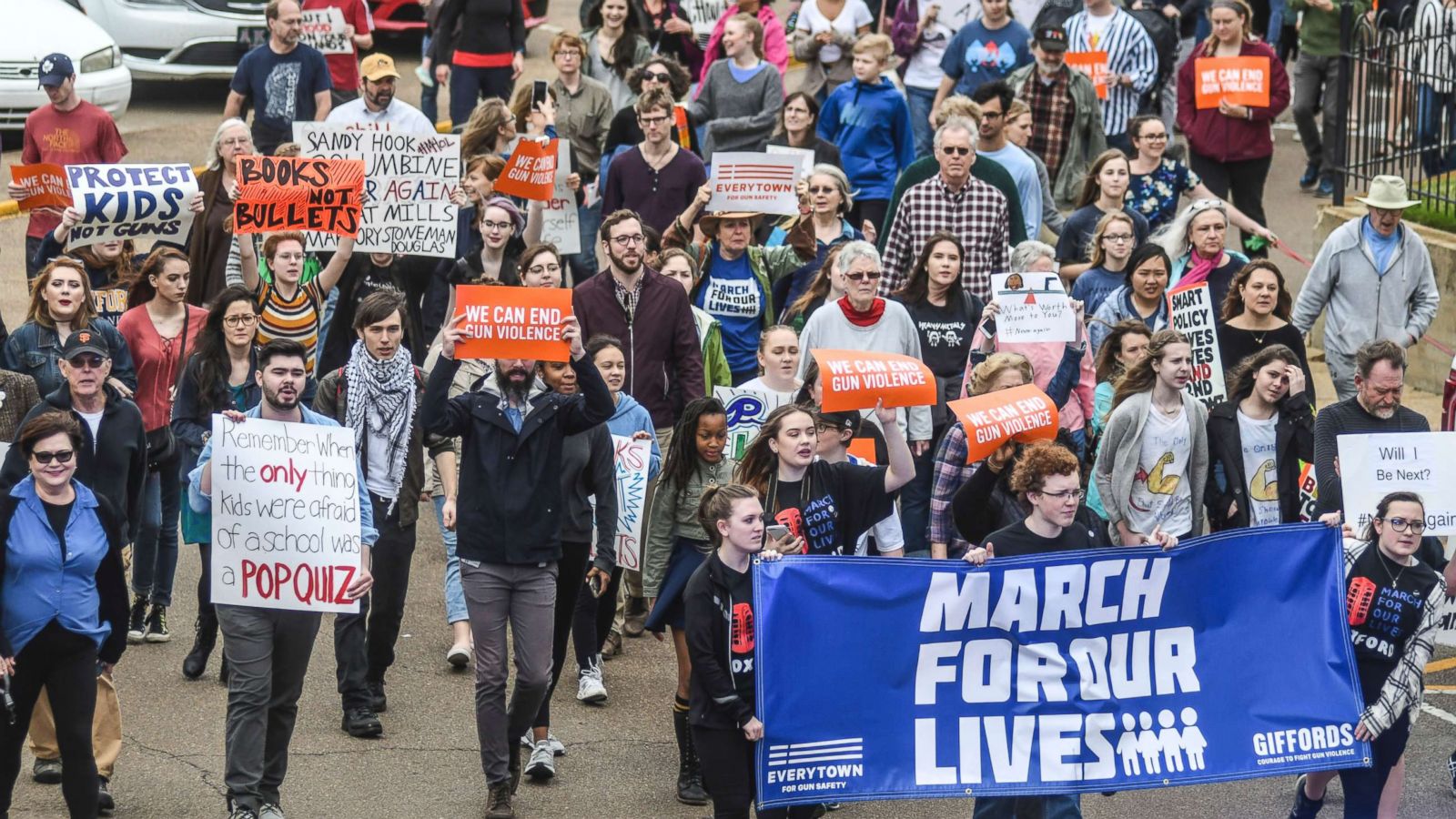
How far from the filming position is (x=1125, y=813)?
9133 millimetres

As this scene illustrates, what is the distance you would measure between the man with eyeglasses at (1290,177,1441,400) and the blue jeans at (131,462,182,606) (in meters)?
6.21

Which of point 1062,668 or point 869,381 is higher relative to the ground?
point 869,381

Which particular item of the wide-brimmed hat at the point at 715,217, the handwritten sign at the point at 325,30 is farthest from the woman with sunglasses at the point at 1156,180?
the handwritten sign at the point at 325,30

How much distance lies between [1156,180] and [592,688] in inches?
216

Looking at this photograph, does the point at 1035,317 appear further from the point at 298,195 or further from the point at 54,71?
the point at 54,71

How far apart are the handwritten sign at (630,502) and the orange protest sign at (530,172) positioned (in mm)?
3443

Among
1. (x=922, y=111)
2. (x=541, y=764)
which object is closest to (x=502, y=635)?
(x=541, y=764)

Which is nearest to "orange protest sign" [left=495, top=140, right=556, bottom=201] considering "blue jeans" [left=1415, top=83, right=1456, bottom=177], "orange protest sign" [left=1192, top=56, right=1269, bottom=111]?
"orange protest sign" [left=1192, top=56, right=1269, bottom=111]

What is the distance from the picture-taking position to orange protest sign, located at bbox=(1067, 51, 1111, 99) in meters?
15.6

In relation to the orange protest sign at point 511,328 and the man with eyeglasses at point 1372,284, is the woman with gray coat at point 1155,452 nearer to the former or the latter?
the man with eyeglasses at point 1372,284

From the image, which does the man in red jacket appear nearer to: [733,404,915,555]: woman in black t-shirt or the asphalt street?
the asphalt street

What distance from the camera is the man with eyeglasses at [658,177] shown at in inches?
531

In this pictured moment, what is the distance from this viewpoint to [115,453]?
352 inches

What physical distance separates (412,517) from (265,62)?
22.4 feet
